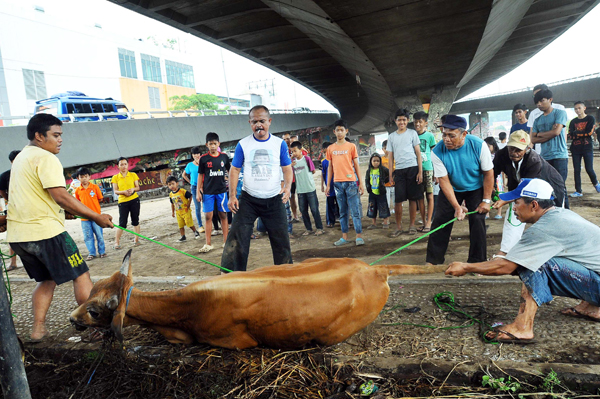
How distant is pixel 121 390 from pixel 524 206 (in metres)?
3.29

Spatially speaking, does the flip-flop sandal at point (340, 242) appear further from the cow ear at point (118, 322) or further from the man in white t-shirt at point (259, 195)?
the cow ear at point (118, 322)

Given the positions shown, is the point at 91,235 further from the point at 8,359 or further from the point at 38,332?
the point at 8,359

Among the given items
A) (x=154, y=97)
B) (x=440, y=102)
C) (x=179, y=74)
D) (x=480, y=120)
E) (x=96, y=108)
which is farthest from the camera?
(x=179, y=74)

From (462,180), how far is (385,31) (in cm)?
946

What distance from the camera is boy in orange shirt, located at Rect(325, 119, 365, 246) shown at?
261 inches

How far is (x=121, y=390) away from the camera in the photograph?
267 centimetres

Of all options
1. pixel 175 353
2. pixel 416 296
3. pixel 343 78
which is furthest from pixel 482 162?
pixel 343 78

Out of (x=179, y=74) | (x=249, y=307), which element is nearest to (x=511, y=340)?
(x=249, y=307)

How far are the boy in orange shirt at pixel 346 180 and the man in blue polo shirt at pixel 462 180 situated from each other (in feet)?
6.89

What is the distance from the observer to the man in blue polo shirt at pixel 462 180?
4.33 m

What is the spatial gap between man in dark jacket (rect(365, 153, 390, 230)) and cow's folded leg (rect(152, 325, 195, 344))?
548 cm

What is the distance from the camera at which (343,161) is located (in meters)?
6.71

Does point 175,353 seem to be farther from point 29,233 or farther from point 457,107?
point 457,107

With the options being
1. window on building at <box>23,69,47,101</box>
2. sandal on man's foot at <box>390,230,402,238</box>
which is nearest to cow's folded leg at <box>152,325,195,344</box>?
sandal on man's foot at <box>390,230,402,238</box>
